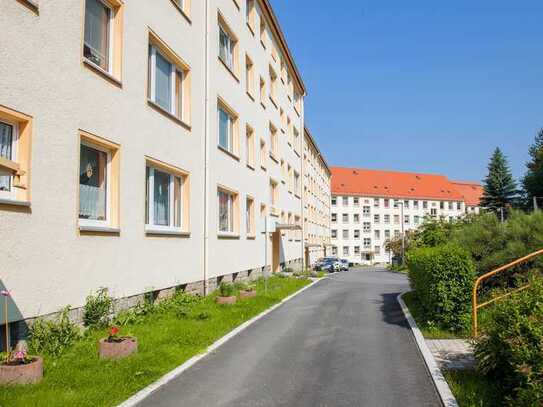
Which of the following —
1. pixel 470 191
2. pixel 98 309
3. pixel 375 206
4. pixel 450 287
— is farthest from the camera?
pixel 470 191

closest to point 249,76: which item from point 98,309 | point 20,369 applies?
point 98,309

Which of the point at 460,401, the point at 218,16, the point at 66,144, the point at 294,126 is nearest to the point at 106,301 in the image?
the point at 66,144

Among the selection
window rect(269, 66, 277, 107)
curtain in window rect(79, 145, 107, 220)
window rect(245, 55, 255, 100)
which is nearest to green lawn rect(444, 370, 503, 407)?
curtain in window rect(79, 145, 107, 220)

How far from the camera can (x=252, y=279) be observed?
20891 millimetres

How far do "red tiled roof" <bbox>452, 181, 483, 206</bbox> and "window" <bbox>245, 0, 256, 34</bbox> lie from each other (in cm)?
9711

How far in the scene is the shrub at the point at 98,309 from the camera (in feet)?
27.9

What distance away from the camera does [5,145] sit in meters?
7.05

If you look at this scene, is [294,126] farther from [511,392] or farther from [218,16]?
[511,392]

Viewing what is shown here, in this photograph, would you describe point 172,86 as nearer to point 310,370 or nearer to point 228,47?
point 228,47

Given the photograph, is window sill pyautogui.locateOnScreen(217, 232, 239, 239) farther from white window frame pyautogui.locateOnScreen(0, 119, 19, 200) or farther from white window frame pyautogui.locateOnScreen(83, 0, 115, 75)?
white window frame pyautogui.locateOnScreen(0, 119, 19, 200)

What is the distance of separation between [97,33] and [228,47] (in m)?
10.2

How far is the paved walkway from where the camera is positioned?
278 inches

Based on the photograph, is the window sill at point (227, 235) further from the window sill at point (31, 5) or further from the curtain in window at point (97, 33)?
the window sill at point (31, 5)

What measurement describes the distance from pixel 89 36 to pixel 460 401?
8.55m
